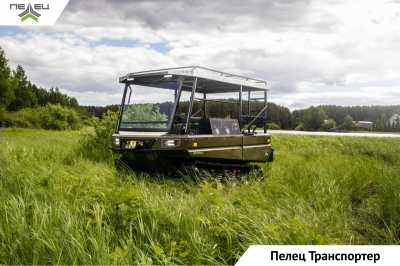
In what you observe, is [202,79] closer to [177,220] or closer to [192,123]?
[192,123]

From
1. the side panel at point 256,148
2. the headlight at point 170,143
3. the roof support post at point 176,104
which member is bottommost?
the side panel at point 256,148

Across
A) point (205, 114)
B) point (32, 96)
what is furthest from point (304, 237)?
point (32, 96)

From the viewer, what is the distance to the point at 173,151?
22.0 ft

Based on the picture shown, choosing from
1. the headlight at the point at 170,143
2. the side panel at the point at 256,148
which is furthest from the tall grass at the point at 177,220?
the side panel at the point at 256,148

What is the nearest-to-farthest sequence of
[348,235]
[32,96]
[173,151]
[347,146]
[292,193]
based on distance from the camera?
1. [348,235]
2. [292,193]
3. [173,151]
4. [347,146]
5. [32,96]

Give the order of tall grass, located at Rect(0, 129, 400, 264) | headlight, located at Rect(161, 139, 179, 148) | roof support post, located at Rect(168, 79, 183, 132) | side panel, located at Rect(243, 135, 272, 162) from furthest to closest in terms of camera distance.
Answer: side panel, located at Rect(243, 135, 272, 162), roof support post, located at Rect(168, 79, 183, 132), headlight, located at Rect(161, 139, 179, 148), tall grass, located at Rect(0, 129, 400, 264)

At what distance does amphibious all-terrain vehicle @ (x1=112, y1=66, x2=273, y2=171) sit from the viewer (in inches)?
271

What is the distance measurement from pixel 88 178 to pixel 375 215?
12.9 feet

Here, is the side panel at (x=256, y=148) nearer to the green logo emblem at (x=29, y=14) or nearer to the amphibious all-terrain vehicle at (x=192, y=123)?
the amphibious all-terrain vehicle at (x=192, y=123)

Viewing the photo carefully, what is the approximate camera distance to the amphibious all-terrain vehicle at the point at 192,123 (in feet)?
22.6

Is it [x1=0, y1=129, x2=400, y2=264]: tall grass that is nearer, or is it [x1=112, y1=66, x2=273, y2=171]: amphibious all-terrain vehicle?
[x1=0, y1=129, x2=400, y2=264]: tall grass

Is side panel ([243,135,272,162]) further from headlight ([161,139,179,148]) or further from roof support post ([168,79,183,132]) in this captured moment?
headlight ([161,139,179,148])

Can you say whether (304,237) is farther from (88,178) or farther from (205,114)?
(205,114)

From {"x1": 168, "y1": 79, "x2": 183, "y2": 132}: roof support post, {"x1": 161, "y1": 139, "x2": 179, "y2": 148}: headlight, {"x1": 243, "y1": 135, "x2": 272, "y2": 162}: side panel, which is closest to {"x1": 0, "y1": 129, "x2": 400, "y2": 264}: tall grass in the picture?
{"x1": 161, "y1": 139, "x2": 179, "y2": 148}: headlight
